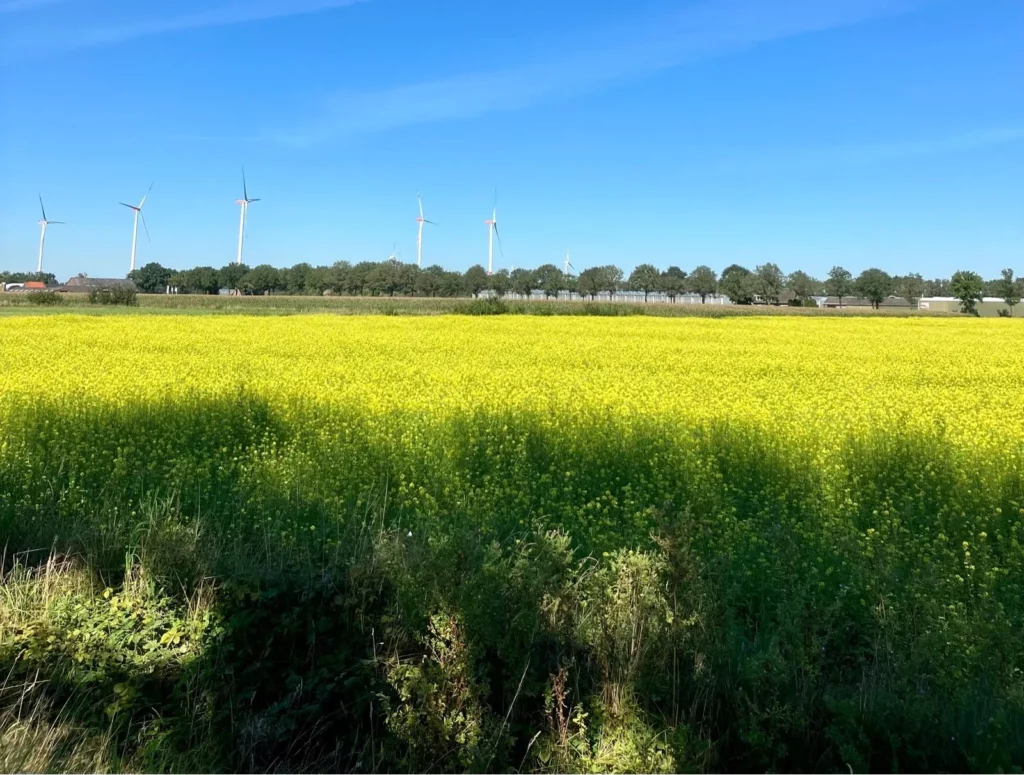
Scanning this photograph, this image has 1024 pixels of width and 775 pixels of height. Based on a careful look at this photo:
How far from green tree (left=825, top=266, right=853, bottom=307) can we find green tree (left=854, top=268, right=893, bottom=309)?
17.3 feet

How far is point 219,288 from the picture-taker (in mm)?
133125

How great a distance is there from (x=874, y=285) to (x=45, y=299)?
397 feet

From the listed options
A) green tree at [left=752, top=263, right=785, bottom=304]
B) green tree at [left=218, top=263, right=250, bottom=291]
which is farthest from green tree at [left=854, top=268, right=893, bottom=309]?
green tree at [left=218, top=263, right=250, bottom=291]

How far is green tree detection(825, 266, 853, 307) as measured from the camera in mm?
136375

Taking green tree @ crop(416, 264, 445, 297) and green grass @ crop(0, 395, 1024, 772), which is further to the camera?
green tree @ crop(416, 264, 445, 297)

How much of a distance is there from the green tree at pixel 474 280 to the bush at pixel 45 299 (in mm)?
67838

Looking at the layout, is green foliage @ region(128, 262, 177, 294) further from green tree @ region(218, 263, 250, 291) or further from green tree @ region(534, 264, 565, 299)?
green tree @ region(534, 264, 565, 299)

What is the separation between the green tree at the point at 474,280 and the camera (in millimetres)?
124125

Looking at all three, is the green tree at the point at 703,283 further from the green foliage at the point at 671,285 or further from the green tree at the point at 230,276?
the green tree at the point at 230,276

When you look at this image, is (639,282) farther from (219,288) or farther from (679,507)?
(679,507)

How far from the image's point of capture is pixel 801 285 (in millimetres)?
131625

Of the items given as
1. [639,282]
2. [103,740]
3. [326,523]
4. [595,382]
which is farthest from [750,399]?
[639,282]

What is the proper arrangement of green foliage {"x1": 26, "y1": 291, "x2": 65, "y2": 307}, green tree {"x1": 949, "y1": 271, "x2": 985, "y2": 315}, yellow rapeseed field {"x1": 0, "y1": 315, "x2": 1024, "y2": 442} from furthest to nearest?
green tree {"x1": 949, "y1": 271, "x2": 985, "y2": 315} → green foliage {"x1": 26, "y1": 291, "x2": 65, "y2": 307} → yellow rapeseed field {"x1": 0, "y1": 315, "x2": 1024, "y2": 442}

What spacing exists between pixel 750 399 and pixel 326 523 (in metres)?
7.70
